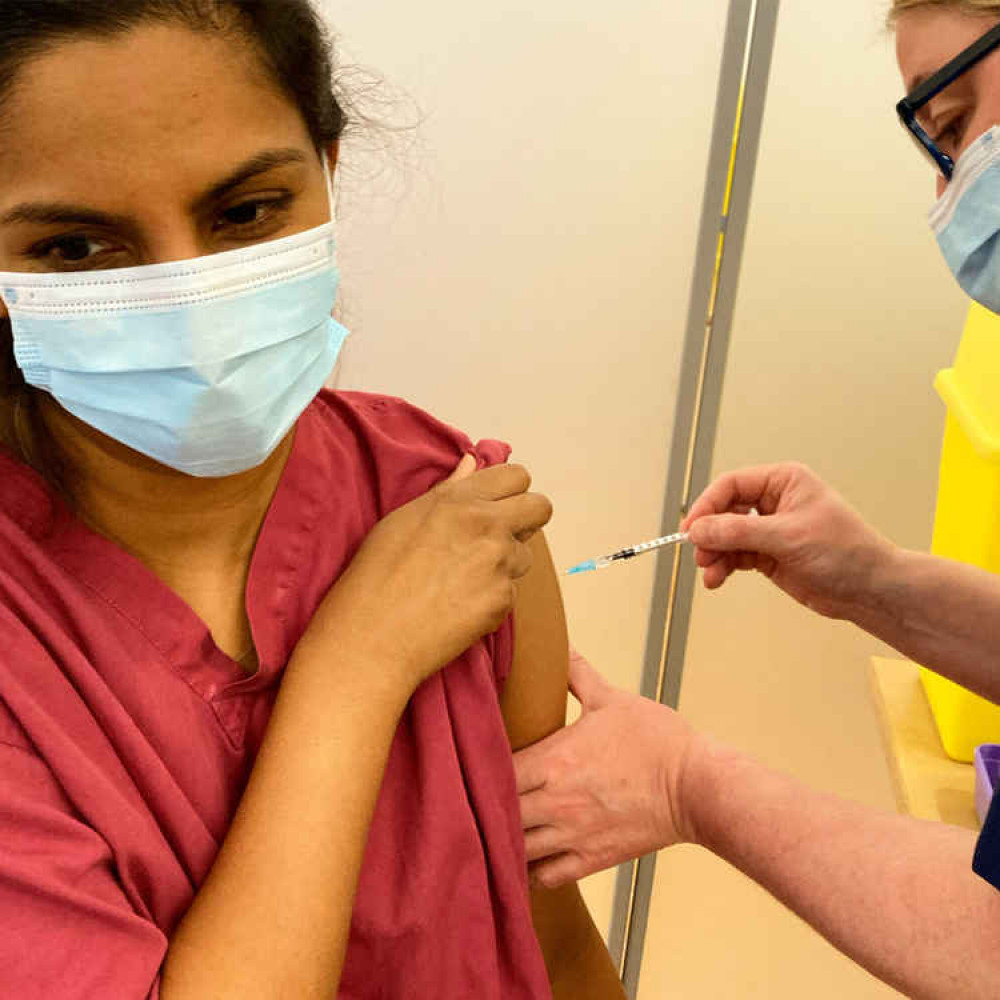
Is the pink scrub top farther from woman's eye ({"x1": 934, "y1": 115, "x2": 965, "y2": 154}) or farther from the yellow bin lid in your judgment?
the yellow bin lid

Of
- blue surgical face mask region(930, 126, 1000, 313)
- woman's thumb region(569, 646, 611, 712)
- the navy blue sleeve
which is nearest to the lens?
the navy blue sleeve

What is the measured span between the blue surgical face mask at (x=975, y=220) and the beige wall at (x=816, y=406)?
24.2 inches

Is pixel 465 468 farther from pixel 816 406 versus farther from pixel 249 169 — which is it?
pixel 816 406

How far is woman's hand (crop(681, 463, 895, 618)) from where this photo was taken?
1.36 m

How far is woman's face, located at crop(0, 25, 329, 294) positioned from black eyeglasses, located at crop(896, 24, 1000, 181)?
2.02ft

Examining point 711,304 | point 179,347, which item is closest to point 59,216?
point 179,347

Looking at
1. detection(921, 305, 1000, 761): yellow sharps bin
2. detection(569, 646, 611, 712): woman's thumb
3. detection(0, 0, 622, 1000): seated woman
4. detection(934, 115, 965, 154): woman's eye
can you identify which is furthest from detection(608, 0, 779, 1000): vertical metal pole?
detection(0, 0, 622, 1000): seated woman

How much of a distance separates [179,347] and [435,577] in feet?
1.02

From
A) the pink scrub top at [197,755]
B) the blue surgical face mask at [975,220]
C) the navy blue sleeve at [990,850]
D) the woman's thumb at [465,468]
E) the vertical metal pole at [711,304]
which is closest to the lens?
the pink scrub top at [197,755]

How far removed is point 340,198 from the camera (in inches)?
63.5

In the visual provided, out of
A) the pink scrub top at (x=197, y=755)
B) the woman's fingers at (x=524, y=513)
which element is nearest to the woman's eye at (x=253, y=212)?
the pink scrub top at (x=197, y=755)

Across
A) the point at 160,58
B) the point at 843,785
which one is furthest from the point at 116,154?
the point at 843,785

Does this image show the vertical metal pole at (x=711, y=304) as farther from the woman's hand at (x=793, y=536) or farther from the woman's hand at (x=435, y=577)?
the woman's hand at (x=435, y=577)

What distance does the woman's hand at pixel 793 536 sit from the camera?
1.36 metres
